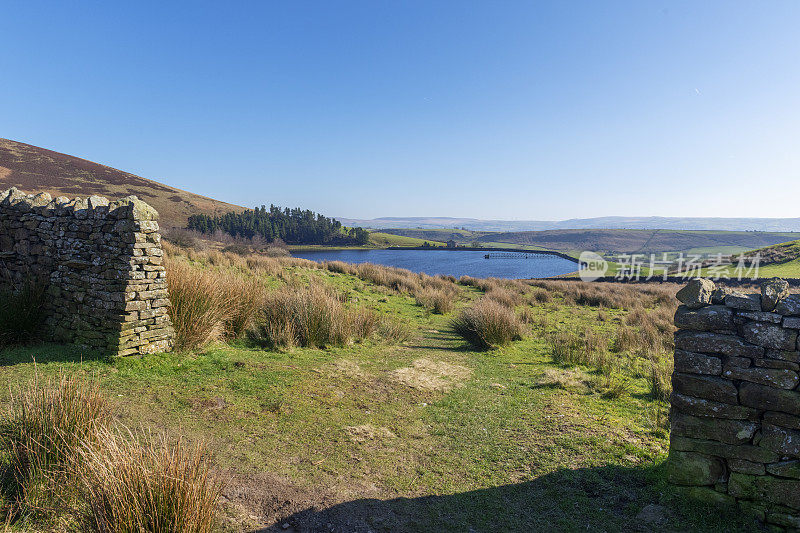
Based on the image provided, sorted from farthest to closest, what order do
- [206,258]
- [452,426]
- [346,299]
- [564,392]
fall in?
[206,258] → [346,299] → [564,392] → [452,426]

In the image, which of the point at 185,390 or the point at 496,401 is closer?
the point at 185,390

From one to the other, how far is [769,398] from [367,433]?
4130 millimetres

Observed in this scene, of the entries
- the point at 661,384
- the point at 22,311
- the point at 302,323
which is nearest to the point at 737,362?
the point at 661,384

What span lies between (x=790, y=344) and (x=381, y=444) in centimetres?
417

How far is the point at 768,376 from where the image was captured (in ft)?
11.0

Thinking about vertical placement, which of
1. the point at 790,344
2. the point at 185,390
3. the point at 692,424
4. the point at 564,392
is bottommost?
the point at 564,392

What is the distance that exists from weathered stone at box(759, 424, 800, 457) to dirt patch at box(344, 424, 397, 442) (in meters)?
3.74

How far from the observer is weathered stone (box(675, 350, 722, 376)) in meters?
3.55

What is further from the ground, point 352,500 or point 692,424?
A: point 692,424

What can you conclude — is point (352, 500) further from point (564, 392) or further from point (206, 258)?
point (206, 258)

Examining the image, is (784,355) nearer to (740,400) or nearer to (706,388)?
(740,400)

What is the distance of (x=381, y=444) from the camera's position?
15.5 ft

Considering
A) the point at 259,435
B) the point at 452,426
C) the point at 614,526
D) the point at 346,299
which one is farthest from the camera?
the point at 346,299

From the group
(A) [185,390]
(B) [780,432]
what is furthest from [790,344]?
Result: (A) [185,390]
